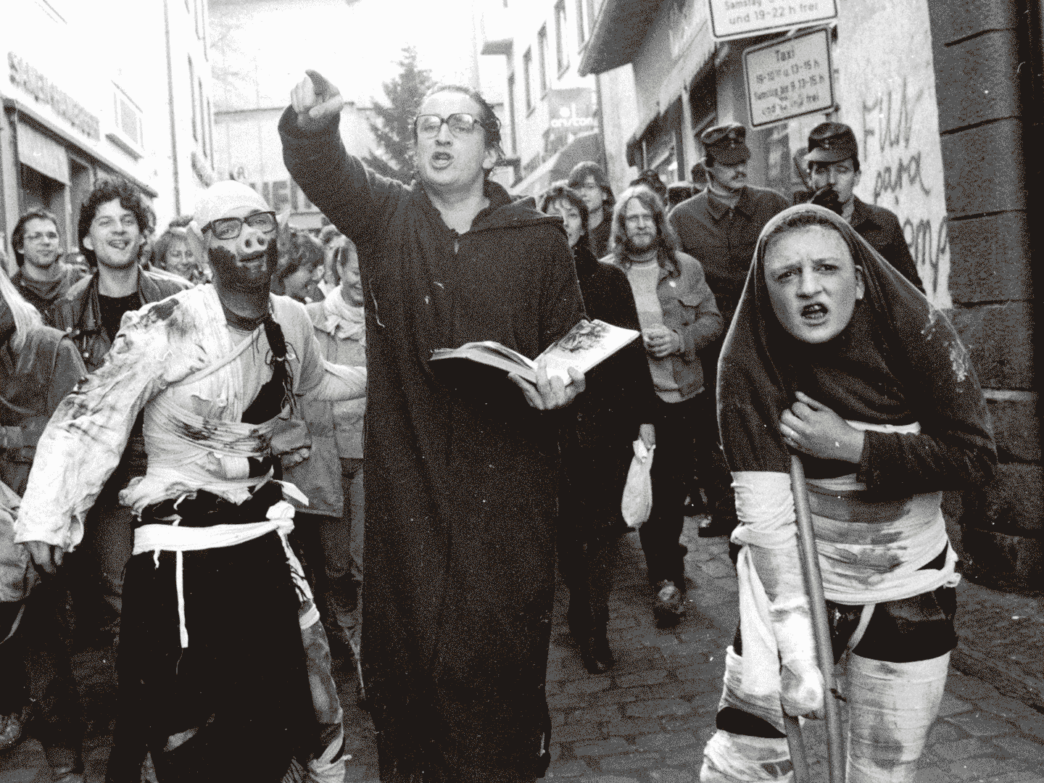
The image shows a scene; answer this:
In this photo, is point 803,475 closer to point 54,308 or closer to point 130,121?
point 54,308

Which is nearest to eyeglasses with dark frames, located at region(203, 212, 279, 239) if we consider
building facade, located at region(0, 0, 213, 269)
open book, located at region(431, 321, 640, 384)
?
open book, located at region(431, 321, 640, 384)

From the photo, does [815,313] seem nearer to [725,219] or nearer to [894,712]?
[894,712]

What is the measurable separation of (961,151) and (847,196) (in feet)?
1.99

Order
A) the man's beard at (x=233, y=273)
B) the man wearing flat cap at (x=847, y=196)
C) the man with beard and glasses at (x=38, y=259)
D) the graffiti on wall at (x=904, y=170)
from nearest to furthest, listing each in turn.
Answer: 1. the man's beard at (x=233, y=273)
2. the man wearing flat cap at (x=847, y=196)
3. the man with beard and glasses at (x=38, y=259)
4. the graffiti on wall at (x=904, y=170)

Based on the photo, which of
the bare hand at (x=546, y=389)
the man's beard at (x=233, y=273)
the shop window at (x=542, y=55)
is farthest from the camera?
the shop window at (x=542, y=55)

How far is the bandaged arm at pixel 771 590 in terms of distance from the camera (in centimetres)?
265

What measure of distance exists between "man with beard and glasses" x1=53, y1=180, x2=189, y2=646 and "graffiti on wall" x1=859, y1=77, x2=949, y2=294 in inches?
177

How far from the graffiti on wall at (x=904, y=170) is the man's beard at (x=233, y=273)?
477cm

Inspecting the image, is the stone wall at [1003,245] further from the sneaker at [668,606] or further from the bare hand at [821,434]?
the bare hand at [821,434]

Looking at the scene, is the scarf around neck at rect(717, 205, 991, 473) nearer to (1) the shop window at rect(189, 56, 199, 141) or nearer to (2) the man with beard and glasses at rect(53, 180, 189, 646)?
(2) the man with beard and glasses at rect(53, 180, 189, 646)

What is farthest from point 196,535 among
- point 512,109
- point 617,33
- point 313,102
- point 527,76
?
point 512,109

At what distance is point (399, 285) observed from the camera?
3.08 metres

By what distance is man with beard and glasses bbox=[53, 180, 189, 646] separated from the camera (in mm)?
4777

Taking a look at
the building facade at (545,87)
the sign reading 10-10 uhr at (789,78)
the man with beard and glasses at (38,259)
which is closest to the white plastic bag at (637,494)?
the sign reading 10-10 uhr at (789,78)
